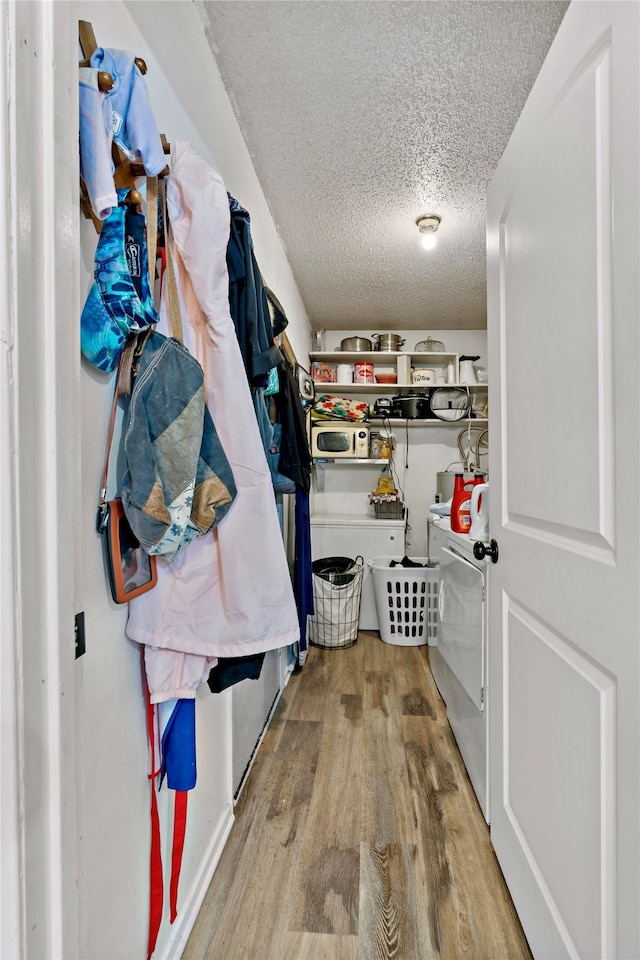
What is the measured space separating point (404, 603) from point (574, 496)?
223 centimetres

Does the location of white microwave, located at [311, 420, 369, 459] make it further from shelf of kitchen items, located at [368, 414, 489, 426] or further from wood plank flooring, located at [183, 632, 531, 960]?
wood plank flooring, located at [183, 632, 531, 960]

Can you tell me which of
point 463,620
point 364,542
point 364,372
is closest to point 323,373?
point 364,372

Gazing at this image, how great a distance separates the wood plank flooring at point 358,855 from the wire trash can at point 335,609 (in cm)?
78

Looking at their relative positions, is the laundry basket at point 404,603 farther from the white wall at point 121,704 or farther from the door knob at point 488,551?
the white wall at point 121,704

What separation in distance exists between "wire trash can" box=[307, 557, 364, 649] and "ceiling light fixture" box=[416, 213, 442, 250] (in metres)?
1.92

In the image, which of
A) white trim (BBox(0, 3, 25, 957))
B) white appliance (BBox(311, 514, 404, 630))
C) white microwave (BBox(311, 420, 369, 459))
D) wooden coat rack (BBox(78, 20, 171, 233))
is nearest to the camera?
white trim (BBox(0, 3, 25, 957))

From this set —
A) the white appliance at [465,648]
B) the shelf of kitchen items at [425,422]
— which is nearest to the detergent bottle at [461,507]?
the white appliance at [465,648]

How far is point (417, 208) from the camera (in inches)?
81.8

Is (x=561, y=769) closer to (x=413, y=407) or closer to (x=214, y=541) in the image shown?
(x=214, y=541)

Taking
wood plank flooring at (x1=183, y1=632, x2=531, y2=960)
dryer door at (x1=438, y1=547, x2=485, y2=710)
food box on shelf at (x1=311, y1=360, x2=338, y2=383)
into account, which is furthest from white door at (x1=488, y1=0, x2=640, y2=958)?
food box on shelf at (x1=311, y1=360, x2=338, y2=383)

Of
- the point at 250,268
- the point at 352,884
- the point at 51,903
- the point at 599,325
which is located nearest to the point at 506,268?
the point at 599,325

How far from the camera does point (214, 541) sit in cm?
90

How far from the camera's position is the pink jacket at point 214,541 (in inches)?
33.1

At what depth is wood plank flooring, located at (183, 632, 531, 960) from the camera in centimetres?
108
